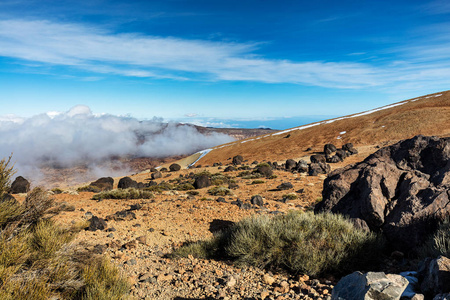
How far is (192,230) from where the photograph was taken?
25.8ft

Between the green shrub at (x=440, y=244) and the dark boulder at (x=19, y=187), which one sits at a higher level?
the green shrub at (x=440, y=244)

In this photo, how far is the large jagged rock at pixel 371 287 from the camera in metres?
2.68

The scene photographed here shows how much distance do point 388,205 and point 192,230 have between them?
17.2 ft

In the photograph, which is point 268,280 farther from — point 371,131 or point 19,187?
point 371,131

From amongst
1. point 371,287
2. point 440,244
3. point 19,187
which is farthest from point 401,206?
point 19,187

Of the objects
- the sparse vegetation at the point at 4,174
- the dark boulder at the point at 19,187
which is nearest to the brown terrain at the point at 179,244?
the sparse vegetation at the point at 4,174

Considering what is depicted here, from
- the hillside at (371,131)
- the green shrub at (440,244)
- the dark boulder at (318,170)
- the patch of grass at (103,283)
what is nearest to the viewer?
the patch of grass at (103,283)

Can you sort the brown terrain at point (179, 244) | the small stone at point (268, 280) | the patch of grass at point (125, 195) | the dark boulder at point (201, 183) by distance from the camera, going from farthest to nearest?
the dark boulder at point (201, 183)
the patch of grass at point (125, 195)
the small stone at point (268, 280)
the brown terrain at point (179, 244)

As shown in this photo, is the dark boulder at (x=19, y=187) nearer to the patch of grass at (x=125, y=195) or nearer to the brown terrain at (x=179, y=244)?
the brown terrain at (x=179, y=244)

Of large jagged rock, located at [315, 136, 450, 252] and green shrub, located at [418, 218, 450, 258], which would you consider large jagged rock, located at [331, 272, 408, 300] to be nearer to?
green shrub, located at [418, 218, 450, 258]

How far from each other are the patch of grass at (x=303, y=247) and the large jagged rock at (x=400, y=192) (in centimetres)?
54

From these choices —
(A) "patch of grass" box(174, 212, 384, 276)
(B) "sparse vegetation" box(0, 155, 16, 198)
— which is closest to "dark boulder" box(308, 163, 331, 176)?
(A) "patch of grass" box(174, 212, 384, 276)

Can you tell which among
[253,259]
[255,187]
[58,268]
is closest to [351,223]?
[253,259]

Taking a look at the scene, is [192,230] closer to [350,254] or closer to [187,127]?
[350,254]
